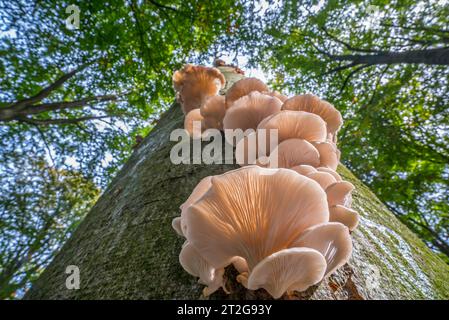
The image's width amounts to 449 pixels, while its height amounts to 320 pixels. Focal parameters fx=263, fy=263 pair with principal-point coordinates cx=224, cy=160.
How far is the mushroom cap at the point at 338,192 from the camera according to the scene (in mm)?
973

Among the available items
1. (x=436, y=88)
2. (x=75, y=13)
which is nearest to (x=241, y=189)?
(x=75, y=13)

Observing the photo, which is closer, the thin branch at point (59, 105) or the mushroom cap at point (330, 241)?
the mushroom cap at point (330, 241)

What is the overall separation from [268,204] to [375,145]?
6253 millimetres

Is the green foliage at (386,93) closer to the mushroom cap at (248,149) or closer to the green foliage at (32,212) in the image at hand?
the mushroom cap at (248,149)

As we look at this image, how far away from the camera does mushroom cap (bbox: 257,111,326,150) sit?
126cm

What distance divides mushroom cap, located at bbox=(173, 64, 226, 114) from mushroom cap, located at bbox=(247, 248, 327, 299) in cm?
195

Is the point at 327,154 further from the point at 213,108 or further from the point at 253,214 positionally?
the point at 213,108

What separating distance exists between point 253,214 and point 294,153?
1.64ft

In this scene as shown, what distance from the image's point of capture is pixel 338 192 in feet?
3.25

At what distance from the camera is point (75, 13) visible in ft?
16.2

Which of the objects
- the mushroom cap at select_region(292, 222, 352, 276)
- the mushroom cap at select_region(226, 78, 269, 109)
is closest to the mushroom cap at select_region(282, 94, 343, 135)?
the mushroom cap at select_region(226, 78, 269, 109)

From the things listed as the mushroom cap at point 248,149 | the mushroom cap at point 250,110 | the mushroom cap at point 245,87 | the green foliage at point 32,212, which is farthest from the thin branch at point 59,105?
the mushroom cap at point 248,149

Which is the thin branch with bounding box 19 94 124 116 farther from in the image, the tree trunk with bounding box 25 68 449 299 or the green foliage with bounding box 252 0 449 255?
the tree trunk with bounding box 25 68 449 299

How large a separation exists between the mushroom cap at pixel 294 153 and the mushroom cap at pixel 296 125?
0.38 ft
